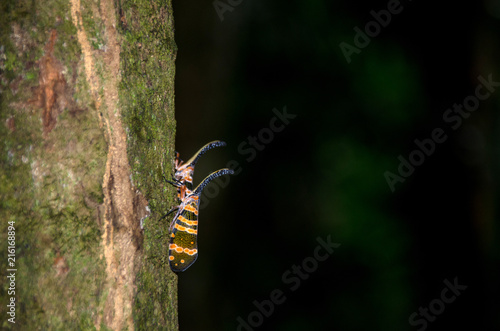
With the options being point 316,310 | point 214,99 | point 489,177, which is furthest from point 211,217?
point 489,177

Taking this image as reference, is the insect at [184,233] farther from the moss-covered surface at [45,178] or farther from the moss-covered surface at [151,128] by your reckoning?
the moss-covered surface at [45,178]

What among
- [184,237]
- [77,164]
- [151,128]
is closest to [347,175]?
[184,237]

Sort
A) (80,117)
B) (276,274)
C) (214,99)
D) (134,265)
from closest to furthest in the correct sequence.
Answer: (80,117)
(134,265)
(214,99)
(276,274)

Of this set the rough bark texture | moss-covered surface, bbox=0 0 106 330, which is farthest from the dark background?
moss-covered surface, bbox=0 0 106 330

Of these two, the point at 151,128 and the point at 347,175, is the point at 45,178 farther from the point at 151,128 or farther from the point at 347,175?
the point at 347,175

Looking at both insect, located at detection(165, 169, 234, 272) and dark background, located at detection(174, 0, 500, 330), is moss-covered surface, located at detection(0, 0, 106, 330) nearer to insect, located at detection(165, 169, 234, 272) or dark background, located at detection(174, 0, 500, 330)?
insect, located at detection(165, 169, 234, 272)

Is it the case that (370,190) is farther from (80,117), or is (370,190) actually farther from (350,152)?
(80,117)

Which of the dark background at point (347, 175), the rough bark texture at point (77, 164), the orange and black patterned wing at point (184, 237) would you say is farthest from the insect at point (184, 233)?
the dark background at point (347, 175)
